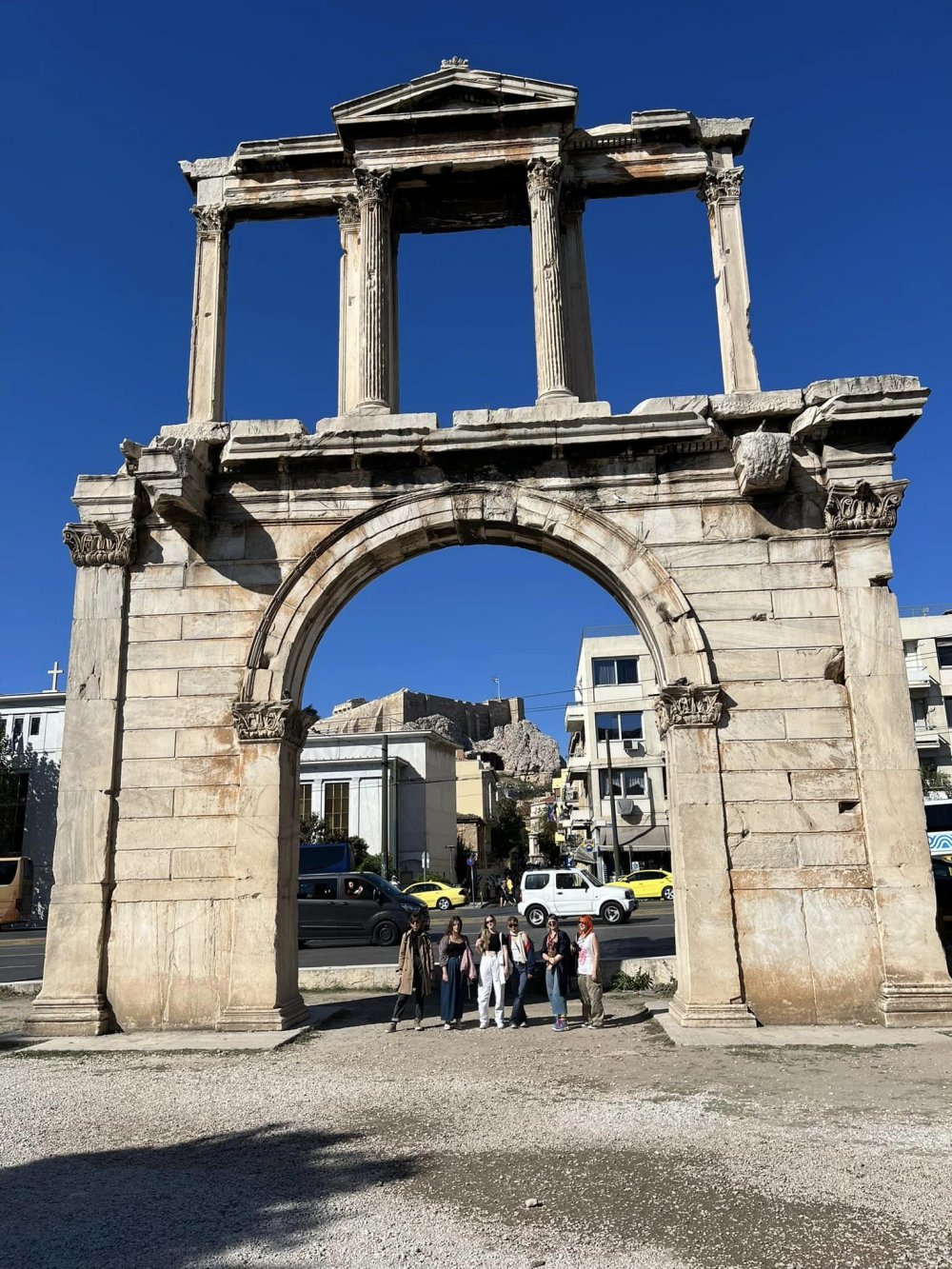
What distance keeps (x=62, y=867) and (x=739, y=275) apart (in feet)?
38.0

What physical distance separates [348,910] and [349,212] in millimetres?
15085

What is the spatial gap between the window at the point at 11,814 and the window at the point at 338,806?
13.1 m

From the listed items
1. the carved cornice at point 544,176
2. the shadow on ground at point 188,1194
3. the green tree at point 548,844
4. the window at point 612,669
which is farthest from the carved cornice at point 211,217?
the green tree at point 548,844

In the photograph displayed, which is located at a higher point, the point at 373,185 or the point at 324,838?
the point at 373,185

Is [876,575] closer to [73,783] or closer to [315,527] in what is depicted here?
[315,527]

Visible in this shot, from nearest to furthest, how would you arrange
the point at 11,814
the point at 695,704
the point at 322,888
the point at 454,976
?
the point at 695,704, the point at 454,976, the point at 322,888, the point at 11,814

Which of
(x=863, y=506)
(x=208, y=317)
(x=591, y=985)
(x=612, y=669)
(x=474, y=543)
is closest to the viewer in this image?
(x=863, y=506)

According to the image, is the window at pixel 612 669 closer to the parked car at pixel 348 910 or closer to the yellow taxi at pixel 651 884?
the yellow taxi at pixel 651 884

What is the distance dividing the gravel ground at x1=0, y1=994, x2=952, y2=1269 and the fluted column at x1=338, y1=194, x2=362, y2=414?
8.43m

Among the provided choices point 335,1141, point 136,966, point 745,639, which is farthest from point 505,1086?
point 745,639

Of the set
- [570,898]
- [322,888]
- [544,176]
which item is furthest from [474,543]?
[570,898]

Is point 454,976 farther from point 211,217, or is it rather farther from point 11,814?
point 11,814

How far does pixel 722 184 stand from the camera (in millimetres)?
12930

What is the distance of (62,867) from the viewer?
35.6 ft
